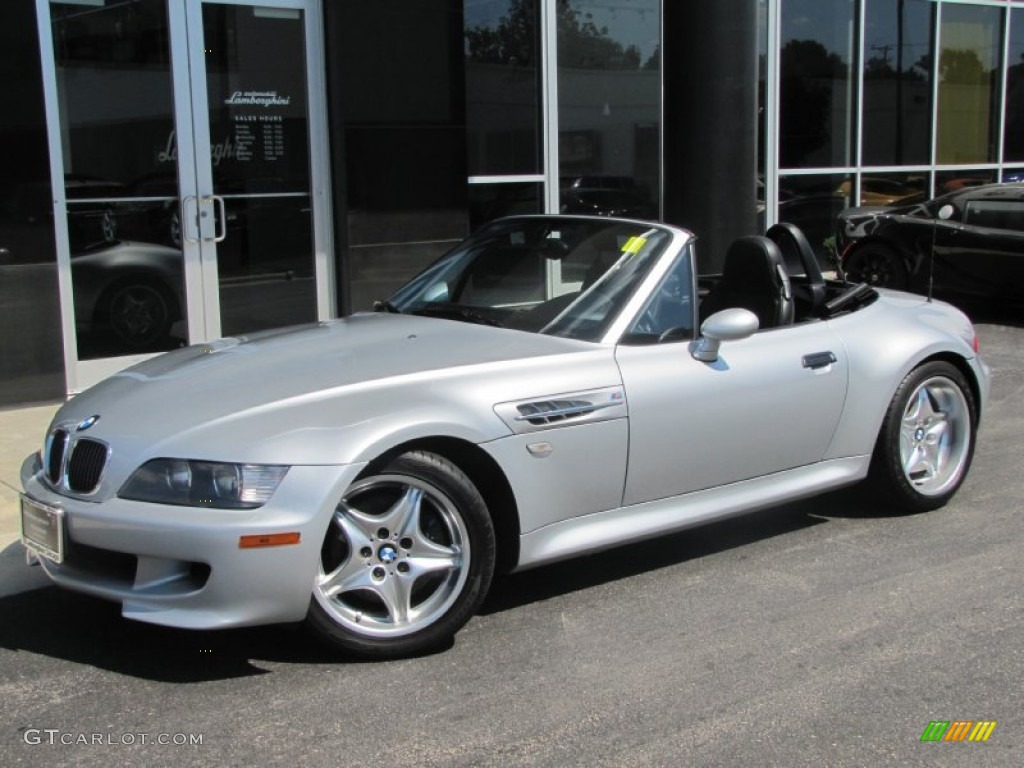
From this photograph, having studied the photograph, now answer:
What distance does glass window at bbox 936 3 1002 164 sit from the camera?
15555 millimetres

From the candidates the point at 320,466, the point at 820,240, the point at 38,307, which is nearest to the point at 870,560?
the point at 320,466

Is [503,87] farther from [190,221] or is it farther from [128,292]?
[128,292]

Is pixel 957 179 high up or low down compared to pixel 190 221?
up

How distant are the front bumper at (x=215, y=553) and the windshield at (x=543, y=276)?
1307 millimetres

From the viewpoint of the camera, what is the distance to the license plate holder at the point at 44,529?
3.65m

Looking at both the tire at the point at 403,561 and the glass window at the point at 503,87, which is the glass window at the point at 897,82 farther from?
the tire at the point at 403,561

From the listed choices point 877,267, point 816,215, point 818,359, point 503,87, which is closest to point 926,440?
point 818,359

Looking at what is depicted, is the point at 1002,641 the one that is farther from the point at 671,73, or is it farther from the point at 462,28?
the point at 462,28

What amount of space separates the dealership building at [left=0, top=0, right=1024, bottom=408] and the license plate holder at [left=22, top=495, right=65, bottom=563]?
165 inches

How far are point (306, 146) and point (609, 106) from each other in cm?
412

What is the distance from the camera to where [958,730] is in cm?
332

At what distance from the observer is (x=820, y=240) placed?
48.8ft

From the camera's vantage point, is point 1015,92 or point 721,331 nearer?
point 721,331

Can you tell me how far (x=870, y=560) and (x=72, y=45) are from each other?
262 inches
